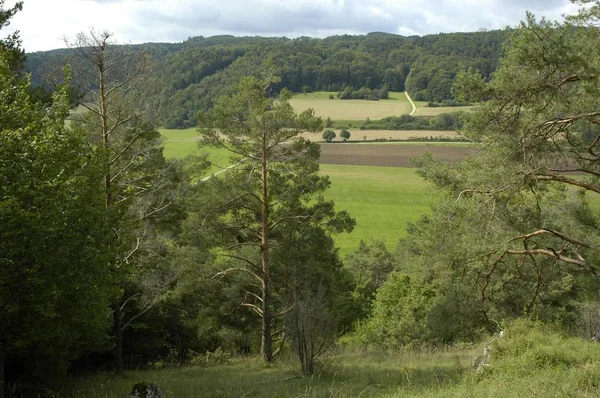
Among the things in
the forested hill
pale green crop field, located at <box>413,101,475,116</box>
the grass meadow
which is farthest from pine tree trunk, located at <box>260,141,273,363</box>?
pale green crop field, located at <box>413,101,475,116</box>

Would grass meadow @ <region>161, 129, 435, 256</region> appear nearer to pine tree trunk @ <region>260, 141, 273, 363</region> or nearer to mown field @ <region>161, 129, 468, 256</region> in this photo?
mown field @ <region>161, 129, 468, 256</region>

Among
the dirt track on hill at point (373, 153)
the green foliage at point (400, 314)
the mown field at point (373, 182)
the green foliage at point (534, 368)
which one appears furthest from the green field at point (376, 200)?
the green foliage at point (534, 368)

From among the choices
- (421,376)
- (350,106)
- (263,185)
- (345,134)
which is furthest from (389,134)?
(421,376)

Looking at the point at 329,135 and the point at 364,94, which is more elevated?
the point at 364,94

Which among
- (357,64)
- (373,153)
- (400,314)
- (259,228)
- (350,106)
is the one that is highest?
(357,64)

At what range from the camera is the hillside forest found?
26.9ft

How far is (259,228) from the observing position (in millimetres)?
17875

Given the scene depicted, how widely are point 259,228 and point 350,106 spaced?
353 ft

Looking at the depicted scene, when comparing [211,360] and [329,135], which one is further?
[329,135]

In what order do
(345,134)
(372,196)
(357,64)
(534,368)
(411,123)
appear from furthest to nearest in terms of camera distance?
(357,64)
(411,123)
(345,134)
(372,196)
(534,368)

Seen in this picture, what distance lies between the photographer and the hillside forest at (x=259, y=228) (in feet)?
26.9

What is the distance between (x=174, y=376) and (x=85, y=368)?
11.8 feet

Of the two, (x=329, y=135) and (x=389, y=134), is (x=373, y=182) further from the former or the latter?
(x=389, y=134)

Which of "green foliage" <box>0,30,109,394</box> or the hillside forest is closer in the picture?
"green foliage" <box>0,30,109,394</box>
